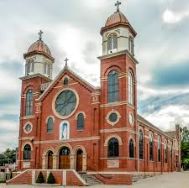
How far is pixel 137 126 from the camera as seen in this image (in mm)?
37719

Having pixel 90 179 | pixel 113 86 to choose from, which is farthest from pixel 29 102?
pixel 90 179

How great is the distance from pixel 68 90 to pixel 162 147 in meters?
18.1

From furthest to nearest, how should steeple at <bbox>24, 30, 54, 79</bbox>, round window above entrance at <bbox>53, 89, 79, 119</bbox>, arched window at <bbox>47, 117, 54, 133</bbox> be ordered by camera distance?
steeple at <bbox>24, 30, 54, 79</bbox>, arched window at <bbox>47, 117, 54, 133</bbox>, round window above entrance at <bbox>53, 89, 79, 119</bbox>

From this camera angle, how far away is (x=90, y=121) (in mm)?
37281

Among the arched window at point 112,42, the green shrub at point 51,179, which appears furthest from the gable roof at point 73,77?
the green shrub at point 51,179

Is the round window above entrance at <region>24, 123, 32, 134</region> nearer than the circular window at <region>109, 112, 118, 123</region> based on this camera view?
No

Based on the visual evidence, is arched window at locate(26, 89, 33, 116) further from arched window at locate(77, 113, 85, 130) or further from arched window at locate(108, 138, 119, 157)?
arched window at locate(108, 138, 119, 157)

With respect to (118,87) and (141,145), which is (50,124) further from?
(141,145)

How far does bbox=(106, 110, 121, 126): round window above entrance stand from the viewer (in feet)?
117

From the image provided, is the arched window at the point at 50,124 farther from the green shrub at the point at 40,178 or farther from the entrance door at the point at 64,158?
the green shrub at the point at 40,178

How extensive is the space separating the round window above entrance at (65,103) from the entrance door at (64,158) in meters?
3.66

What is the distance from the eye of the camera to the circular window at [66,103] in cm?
3953

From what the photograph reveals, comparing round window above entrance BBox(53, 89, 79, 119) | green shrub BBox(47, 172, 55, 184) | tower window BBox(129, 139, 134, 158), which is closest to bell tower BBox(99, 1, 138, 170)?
tower window BBox(129, 139, 134, 158)

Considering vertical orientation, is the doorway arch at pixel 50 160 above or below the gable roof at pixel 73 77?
below
